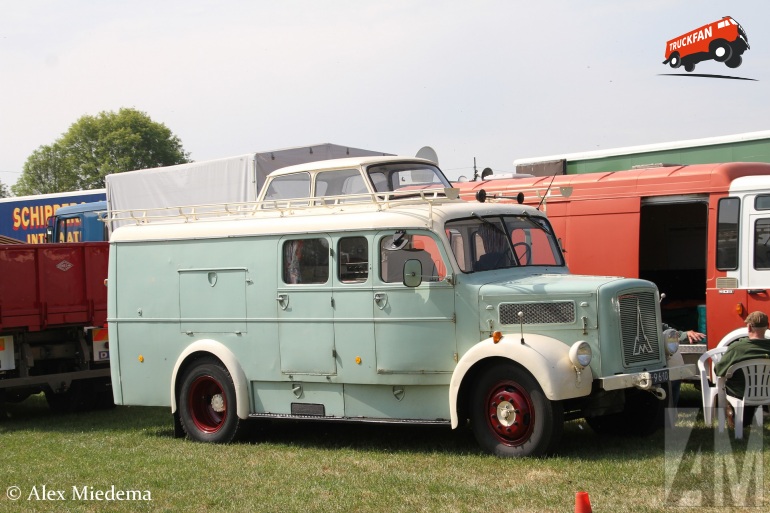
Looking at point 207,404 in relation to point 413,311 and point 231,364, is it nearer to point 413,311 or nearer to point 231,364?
point 231,364

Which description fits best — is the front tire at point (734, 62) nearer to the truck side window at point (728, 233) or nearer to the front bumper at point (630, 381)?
the truck side window at point (728, 233)

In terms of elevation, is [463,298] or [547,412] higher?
[463,298]

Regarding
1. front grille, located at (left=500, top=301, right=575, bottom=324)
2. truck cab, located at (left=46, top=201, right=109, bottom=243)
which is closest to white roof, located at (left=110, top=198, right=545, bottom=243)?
front grille, located at (left=500, top=301, right=575, bottom=324)

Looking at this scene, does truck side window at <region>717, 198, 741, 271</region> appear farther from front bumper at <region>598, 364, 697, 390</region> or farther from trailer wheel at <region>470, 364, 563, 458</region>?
trailer wheel at <region>470, 364, 563, 458</region>

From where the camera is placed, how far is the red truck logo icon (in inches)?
915

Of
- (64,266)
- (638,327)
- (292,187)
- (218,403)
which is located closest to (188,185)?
(64,266)

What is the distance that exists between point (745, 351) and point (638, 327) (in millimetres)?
1006

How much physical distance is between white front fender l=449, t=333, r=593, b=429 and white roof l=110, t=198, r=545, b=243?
136 cm

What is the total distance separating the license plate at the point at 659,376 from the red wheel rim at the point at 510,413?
1.14 metres

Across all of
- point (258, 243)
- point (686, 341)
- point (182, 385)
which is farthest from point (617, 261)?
point (182, 385)

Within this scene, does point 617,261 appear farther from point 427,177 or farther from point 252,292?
point 252,292

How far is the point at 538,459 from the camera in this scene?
8.80 meters

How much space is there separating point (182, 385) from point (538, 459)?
4.30 metres

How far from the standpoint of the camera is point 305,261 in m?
10.5
